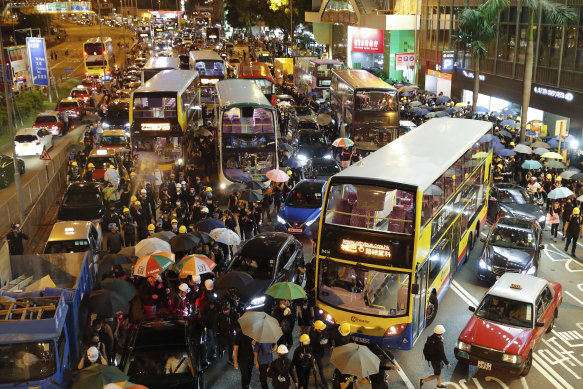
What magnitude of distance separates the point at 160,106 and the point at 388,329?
1815cm

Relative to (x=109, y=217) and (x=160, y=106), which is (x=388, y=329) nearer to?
(x=109, y=217)

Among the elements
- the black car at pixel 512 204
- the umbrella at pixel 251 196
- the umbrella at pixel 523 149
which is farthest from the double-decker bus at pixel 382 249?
the umbrella at pixel 523 149

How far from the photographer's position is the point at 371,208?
521 inches

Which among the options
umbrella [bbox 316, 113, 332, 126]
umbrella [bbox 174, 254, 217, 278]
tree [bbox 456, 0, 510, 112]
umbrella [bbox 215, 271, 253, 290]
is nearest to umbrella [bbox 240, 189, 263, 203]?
umbrella [bbox 174, 254, 217, 278]

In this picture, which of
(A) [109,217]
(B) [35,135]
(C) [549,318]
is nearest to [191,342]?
(C) [549,318]

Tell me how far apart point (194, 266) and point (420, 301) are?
207 inches

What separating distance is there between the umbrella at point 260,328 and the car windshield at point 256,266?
11.5 feet

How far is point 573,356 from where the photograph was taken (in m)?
14.1

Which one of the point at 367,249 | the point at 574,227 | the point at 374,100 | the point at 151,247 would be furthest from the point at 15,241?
the point at 374,100

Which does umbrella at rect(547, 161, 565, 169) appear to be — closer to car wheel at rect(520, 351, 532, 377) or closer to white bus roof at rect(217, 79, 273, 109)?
white bus roof at rect(217, 79, 273, 109)

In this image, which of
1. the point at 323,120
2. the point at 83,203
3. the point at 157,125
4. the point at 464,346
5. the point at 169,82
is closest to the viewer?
the point at 464,346

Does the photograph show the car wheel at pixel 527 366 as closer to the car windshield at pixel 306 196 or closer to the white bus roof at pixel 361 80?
the car windshield at pixel 306 196

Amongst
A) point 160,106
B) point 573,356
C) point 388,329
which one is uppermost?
point 160,106

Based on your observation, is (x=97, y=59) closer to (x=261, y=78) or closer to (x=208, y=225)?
(x=261, y=78)
